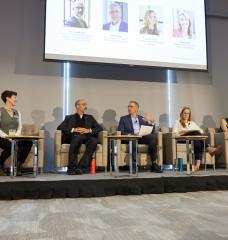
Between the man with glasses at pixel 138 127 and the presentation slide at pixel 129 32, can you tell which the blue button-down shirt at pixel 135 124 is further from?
the presentation slide at pixel 129 32

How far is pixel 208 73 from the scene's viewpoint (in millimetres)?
5523

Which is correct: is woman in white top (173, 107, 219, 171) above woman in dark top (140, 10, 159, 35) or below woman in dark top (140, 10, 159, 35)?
below

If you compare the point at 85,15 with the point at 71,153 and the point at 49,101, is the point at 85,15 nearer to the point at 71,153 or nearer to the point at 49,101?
the point at 49,101

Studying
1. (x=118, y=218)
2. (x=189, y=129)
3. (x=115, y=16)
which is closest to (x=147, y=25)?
(x=115, y=16)

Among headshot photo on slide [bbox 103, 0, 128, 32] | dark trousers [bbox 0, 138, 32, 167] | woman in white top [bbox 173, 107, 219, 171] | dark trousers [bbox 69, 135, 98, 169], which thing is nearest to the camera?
dark trousers [bbox 0, 138, 32, 167]

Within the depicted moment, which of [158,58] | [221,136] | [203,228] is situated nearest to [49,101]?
[158,58]

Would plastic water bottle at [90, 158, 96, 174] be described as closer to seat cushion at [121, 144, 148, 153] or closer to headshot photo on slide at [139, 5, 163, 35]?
seat cushion at [121, 144, 148, 153]

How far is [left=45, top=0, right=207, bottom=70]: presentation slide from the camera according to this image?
4473mm

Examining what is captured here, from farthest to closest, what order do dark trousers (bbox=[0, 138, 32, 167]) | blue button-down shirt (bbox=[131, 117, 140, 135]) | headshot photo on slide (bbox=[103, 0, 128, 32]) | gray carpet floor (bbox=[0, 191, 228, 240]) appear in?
1. headshot photo on slide (bbox=[103, 0, 128, 32])
2. blue button-down shirt (bbox=[131, 117, 140, 135])
3. dark trousers (bbox=[0, 138, 32, 167])
4. gray carpet floor (bbox=[0, 191, 228, 240])

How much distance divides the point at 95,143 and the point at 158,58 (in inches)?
69.2

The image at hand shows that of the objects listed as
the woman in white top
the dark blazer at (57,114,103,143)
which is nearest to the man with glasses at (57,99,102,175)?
Result: the dark blazer at (57,114,103,143)

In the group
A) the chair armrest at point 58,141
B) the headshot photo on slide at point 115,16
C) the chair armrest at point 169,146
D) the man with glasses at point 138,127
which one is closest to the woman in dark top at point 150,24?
the headshot photo on slide at point 115,16

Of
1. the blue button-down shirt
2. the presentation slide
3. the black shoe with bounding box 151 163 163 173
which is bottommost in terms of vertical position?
the black shoe with bounding box 151 163 163 173

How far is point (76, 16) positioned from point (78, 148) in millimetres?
1925
